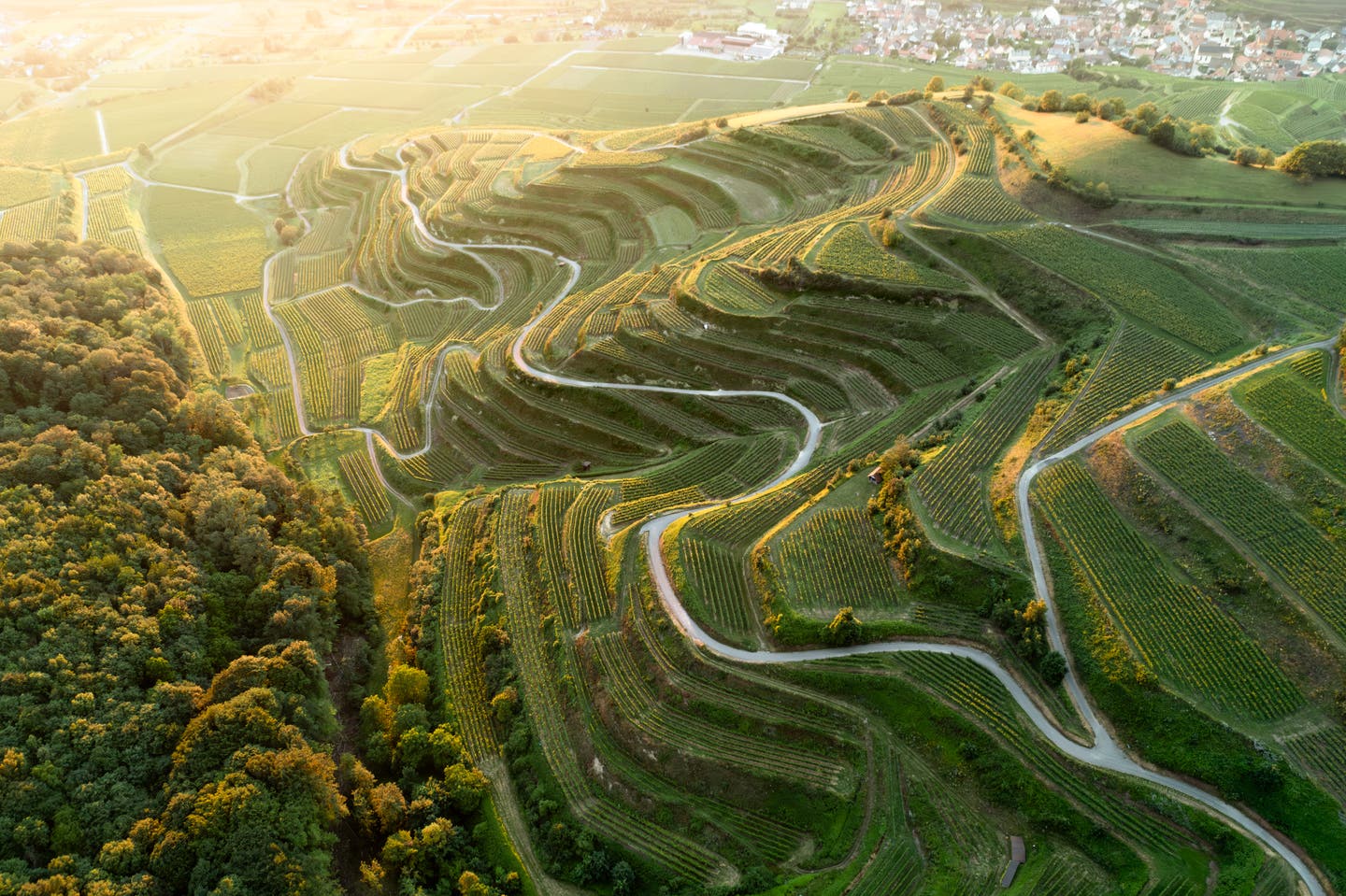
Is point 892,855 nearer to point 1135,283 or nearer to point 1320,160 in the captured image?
point 1135,283

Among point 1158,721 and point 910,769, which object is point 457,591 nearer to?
point 910,769

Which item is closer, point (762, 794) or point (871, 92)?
point (762, 794)

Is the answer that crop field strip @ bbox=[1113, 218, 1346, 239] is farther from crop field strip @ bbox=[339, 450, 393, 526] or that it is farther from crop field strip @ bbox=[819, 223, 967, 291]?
crop field strip @ bbox=[339, 450, 393, 526]

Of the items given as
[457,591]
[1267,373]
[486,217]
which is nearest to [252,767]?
[457,591]

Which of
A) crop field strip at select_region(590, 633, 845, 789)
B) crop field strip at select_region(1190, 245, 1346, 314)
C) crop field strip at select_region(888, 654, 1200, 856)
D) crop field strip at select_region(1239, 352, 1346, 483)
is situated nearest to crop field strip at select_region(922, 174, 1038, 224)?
crop field strip at select_region(1190, 245, 1346, 314)

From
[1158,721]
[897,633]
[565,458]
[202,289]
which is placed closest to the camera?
[1158,721]
